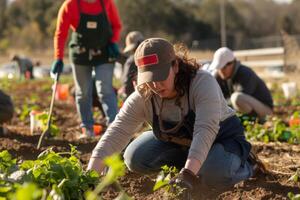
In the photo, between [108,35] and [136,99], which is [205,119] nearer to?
[136,99]

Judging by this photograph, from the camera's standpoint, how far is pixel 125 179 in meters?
4.12

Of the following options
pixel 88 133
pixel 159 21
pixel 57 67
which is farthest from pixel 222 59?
pixel 159 21

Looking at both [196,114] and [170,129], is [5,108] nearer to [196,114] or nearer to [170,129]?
[170,129]

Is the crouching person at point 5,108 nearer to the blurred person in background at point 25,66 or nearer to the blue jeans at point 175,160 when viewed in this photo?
the blue jeans at point 175,160

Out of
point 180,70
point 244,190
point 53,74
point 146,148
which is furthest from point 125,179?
point 53,74

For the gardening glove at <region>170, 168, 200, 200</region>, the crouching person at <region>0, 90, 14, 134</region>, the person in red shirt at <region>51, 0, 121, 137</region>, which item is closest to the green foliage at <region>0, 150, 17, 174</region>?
the gardening glove at <region>170, 168, 200, 200</region>

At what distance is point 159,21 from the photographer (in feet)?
131

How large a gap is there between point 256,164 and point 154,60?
1.34 m

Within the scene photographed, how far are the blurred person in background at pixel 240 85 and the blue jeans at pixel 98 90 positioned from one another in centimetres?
111

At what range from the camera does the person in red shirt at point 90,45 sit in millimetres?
5844

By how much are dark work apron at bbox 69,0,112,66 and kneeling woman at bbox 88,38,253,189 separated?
2141 mm

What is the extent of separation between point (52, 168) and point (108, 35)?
3.37m

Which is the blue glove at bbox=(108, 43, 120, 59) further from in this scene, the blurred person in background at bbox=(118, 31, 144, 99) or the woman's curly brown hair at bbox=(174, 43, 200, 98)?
the woman's curly brown hair at bbox=(174, 43, 200, 98)

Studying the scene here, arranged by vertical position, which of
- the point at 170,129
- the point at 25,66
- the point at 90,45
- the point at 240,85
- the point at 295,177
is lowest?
the point at 25,66
